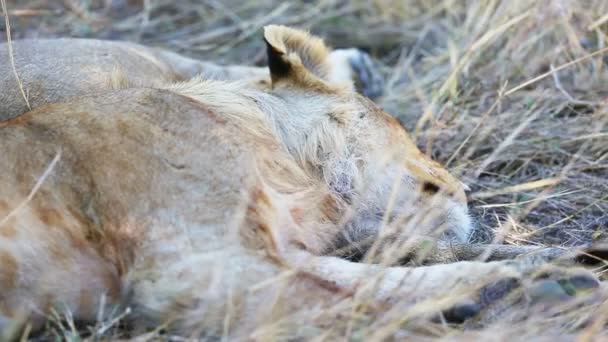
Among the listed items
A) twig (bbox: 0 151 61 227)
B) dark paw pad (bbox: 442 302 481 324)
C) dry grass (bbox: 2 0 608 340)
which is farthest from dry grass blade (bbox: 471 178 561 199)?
twig (bbox: 0 151 61 227)

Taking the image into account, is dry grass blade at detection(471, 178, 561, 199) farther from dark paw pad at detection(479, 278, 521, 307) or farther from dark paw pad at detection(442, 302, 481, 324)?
dark paw pad at detection(442, 302, 481, 324)

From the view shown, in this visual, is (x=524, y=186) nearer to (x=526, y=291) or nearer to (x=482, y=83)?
(x=526, y=291)

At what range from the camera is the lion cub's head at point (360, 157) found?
2506 millimetres

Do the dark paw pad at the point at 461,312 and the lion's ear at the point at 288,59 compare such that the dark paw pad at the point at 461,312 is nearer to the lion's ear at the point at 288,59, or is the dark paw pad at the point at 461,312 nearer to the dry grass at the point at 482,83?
the dry grass at the point at 482,83

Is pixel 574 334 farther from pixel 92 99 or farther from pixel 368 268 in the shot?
pixel 92 99

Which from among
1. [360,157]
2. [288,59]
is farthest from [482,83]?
[360,157]

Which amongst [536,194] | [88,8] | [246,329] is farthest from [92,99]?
[88,8]

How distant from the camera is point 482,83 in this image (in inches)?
153

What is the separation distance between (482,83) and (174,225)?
2182 millimetres

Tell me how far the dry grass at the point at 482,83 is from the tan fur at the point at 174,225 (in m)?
0.10

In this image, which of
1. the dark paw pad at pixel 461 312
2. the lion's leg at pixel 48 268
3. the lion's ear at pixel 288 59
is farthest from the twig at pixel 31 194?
the dark paw pad at pixel 461 312

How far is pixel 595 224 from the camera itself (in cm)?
288

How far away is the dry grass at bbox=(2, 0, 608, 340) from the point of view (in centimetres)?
243

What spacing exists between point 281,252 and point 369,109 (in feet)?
→ 2.42
